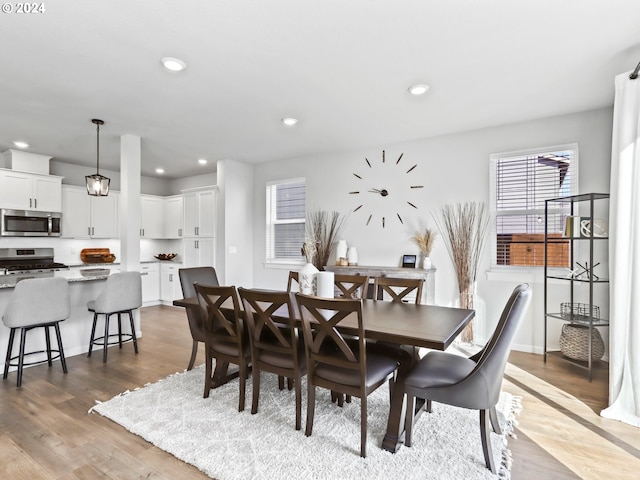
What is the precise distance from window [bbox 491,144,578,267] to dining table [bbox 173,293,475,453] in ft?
6.68

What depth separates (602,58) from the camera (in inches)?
106

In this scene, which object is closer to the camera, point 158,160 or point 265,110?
point 265,110

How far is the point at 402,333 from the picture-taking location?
1989 millimetres

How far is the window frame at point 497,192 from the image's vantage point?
3818 mm

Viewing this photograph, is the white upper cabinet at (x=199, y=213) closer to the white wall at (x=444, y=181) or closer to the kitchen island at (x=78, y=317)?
the white wall at (x=444, y=181)

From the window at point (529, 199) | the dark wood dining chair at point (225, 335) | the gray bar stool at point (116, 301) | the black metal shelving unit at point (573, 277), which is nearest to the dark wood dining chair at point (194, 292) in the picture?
the dark wood dining chair at point (225, 335)

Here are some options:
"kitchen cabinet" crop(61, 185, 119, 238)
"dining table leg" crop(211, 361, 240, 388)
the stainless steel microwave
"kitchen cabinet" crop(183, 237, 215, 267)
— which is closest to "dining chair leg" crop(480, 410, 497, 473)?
"dining table leg" crop(211, 361, 240, 388)

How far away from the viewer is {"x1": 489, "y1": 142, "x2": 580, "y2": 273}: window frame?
382 cm

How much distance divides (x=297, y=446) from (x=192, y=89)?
3.02 metres

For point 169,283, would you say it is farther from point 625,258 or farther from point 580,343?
point 625,258

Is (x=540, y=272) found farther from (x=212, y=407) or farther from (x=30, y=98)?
(x=30, y=98)

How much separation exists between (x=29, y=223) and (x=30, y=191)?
1.62 feet

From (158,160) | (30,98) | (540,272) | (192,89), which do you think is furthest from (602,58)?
(158,160)

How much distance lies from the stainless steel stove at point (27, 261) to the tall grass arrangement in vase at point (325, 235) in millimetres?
4202
